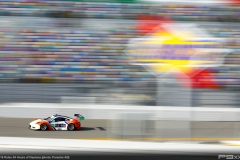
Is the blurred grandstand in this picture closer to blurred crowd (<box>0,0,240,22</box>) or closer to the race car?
blurred crowd (<box>0,0,240,22</box>)

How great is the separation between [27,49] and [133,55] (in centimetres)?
293

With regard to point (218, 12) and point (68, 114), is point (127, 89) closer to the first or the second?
point (68, 114)

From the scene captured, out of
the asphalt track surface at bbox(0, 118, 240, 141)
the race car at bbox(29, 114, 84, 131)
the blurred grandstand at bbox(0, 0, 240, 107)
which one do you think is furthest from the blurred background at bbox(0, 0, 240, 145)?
the race car at bbox(29, 114, 84, 131)

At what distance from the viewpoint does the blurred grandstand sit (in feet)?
40.3

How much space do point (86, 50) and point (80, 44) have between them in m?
0.24

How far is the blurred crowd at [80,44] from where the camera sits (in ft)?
41.9

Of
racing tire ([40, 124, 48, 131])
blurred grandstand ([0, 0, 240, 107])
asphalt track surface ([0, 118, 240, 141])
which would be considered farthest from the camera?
blurred grandstand ([0, 0, 240, 107])

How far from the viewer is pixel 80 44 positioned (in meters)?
13.2

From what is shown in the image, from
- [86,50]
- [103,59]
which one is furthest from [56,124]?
[86,50]

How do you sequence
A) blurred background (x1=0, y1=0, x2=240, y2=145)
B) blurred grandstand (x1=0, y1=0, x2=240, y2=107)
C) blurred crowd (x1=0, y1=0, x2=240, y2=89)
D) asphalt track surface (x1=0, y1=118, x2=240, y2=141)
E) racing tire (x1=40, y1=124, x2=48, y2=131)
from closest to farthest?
1. asphalt track surface (x1=0, y1=118, x2=240, y2=141)
2. racing tire (x1=40, y1=124, x2=48, y2=131)
3. blurred background (x1=0, y1=0, x2=240, y2=145)
4. blurred grandstand (x1=0, y1=0, x2=240, y2=107)
5. blurred crowd (x1=0, y1=0, x2=240, y2=89)

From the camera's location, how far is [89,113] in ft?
38.1

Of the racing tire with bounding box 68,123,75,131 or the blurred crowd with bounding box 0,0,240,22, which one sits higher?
the blurred crowd with bounding box 0,0,240,22

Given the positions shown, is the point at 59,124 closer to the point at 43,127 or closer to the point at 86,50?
the point at 43,127

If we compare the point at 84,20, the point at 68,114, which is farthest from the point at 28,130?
the point at 84,20
